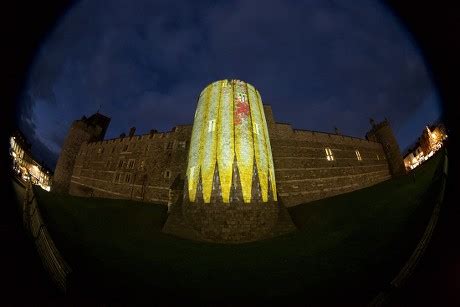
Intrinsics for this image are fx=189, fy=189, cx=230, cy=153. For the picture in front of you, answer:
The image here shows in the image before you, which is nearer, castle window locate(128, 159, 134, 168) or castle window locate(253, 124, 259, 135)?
castle window locate(253, 124, 259, 135)

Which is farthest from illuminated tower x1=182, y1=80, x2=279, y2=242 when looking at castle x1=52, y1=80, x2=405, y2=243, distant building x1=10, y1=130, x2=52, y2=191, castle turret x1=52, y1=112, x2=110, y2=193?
distant building x1=10, y1=130, x2=52, y2=191

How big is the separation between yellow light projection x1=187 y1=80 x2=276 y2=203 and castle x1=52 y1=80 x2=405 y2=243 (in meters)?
7.03

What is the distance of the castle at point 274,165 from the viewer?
20.2 metres

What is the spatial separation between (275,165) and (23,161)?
19.2m

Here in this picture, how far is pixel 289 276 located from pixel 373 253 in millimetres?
2243

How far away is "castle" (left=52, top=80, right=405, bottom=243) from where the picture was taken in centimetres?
2019

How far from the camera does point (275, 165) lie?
1994cm

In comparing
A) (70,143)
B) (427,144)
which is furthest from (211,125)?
(427,144)

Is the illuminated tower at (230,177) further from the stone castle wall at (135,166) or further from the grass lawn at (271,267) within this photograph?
the stone castle wall at (135,166)

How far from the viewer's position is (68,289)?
2.01 m

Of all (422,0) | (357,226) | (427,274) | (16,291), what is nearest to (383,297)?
(427,274)

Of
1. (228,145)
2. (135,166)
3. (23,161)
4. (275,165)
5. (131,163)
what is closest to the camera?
(23,161)

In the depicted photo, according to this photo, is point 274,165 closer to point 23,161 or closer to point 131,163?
point 131,163

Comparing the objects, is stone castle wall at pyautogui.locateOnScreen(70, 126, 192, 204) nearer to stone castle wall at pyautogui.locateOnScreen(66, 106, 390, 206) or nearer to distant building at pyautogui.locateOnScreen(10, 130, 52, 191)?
stone castle wall at pyautogui.locateOnScreen(66, 106, 390, 206)
